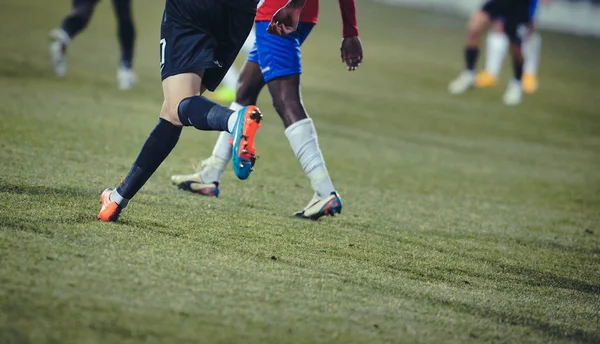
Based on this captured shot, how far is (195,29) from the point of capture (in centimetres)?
430

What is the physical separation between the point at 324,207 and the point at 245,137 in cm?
132

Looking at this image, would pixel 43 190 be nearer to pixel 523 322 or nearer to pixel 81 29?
pixel 523 322

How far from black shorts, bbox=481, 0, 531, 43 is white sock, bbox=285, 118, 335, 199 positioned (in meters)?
8.55

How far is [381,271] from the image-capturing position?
416cm

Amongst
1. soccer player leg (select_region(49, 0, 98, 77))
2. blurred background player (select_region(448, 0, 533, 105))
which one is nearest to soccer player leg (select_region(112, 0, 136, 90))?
soccer player leg (select_region(49, 0, 98, 77))

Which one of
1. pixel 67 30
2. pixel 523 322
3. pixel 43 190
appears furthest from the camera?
pixel 67 30

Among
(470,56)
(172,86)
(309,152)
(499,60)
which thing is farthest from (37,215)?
(499,60)

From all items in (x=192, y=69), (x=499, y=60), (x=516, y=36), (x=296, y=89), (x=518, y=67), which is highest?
(x=192, y=69)

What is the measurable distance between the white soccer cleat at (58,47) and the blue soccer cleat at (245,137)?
6.68 m

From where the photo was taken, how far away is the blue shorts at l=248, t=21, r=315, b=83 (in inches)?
206

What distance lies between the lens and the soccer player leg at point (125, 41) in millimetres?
10852

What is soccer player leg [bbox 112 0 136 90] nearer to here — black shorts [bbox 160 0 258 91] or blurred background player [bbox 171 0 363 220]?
blurred background player [bbox 171 0 363 220]

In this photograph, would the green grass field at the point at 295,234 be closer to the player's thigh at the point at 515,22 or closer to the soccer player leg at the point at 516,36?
the soccer player leg at the point at 516,36

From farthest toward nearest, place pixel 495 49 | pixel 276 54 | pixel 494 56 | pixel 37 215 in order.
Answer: pixel 494 56
pixel 495 49
pixel 276 54
pixel 37 215
